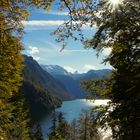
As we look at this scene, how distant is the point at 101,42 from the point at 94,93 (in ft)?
14.2

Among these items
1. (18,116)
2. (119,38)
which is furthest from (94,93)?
(18,116)

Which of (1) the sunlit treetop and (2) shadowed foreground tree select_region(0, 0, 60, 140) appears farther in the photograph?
(1) the sunlit treetop

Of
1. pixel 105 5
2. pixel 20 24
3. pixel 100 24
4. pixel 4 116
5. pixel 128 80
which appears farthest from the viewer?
pixel 4 116

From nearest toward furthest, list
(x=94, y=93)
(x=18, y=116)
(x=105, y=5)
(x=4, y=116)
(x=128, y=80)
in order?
(x=105, y=5), (x=128, y=80), (x=94, y=93), (x=4, y=116), (x=18, y=116)

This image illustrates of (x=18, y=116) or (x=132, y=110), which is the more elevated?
(x=132, y=110)

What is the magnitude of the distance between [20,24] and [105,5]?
5.63m

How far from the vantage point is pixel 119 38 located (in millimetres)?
18219

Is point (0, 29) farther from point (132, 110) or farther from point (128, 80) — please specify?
point (132, 110)

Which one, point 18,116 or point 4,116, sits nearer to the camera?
point 4,116

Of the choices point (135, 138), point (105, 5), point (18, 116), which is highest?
point (105, 5)

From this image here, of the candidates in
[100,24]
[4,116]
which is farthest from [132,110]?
[4,116]

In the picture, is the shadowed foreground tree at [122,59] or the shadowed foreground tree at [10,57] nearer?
the shadowed foreground tree at [10,57]

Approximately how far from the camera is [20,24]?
11750 mm

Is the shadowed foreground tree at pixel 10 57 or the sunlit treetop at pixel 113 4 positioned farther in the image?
the sunlit treetop at pixel 113 4
